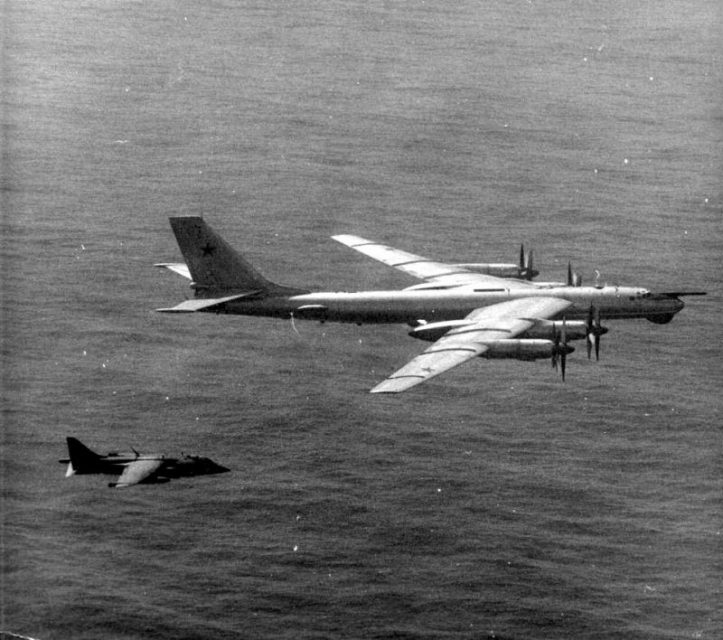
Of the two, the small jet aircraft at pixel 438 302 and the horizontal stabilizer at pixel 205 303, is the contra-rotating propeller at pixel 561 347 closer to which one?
the small jet aircraft at pixel 438 302

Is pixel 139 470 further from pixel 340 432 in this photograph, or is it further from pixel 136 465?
pixel 340 432

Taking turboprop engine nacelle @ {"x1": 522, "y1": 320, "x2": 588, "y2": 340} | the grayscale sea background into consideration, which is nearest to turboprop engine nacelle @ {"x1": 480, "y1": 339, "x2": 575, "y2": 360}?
turboprop engine nacelle @ {"x1": 522, "y1": 320, "x2": 588, "y2": 340}

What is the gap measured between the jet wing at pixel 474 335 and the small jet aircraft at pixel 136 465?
2574 centimetres

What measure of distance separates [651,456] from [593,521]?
11922mm

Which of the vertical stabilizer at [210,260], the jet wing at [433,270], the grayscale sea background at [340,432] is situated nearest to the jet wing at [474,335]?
the jet wing at [433,270]

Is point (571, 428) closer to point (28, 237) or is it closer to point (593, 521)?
point (593, 521)

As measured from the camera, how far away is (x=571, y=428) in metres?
→ 149

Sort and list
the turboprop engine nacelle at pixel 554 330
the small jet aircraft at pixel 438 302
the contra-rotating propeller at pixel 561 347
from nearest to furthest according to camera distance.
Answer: the contra-rotating propeller at pixel 561 347 < the turboprop engine nacelle at pixel 554 330 < the small jet aircraft at pixel 438 302

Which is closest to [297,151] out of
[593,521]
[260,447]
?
[260,447]

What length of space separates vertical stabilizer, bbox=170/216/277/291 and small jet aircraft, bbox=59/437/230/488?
1722 cm

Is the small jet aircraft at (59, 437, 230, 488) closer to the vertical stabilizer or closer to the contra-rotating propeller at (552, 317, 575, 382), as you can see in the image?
the vertical stabilizer

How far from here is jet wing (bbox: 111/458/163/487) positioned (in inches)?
4892

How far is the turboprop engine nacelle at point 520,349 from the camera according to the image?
11762 centimetres

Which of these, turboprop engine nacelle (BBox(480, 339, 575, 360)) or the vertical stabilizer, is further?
the vertical stabilizer
